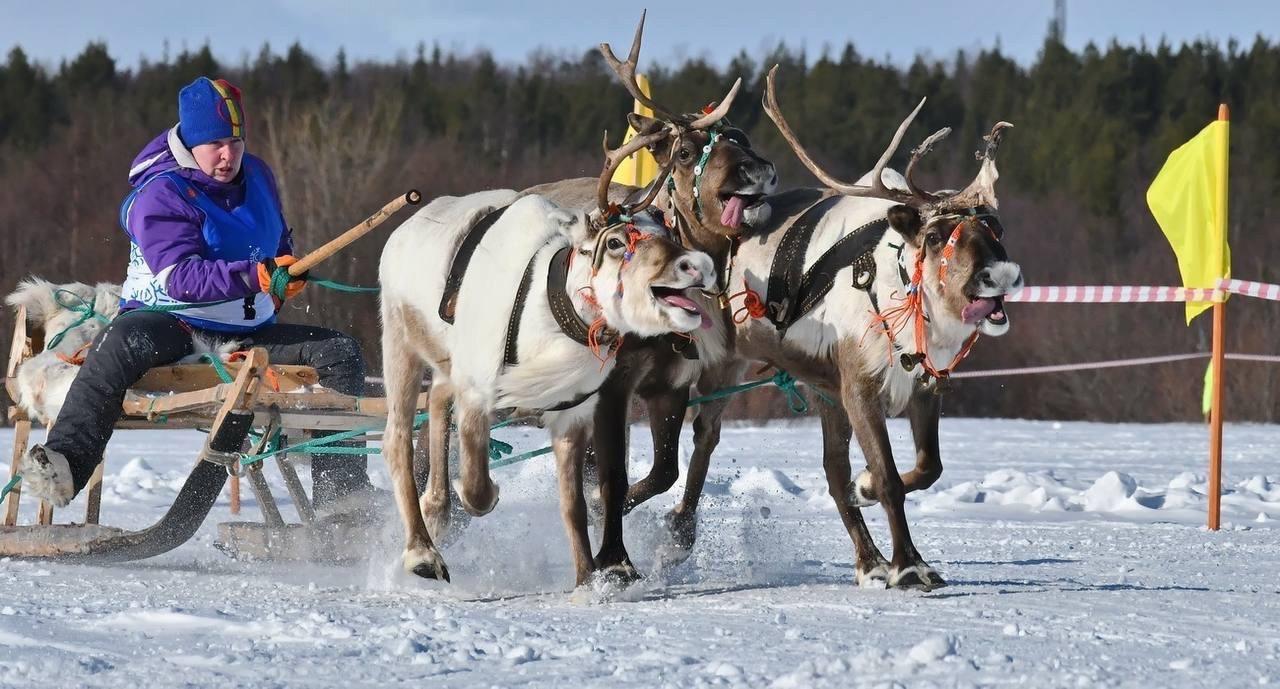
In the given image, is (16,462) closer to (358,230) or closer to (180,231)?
(180,231)

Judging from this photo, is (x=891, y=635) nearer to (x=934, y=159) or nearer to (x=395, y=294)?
(x=395, y=294)

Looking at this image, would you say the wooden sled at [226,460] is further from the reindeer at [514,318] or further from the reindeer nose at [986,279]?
the reindeer nose at [986,279]

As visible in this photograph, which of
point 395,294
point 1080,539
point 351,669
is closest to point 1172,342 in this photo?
point 1080,539

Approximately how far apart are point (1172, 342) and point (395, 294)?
3100 centimetres

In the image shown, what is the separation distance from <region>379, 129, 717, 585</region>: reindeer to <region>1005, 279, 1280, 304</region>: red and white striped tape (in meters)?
3.79

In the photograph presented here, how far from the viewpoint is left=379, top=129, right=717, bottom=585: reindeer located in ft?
19.5

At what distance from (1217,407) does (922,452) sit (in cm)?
330

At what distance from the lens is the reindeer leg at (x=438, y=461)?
7000mm

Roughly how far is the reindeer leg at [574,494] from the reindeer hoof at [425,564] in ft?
1.66

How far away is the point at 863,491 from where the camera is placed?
6.70m

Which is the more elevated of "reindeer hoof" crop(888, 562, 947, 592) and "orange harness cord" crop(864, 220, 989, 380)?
"orange harness cord" crop(864, 220, 989, 380)

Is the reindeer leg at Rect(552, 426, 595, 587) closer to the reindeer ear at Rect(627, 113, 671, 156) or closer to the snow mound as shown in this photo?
the reindeer ear at Rect(627, 113, 671, 156)

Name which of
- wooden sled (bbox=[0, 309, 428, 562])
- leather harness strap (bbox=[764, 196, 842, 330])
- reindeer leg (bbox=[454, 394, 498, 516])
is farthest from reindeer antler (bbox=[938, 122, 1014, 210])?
wooden sled (bbox=[0, 309, 428, 562])

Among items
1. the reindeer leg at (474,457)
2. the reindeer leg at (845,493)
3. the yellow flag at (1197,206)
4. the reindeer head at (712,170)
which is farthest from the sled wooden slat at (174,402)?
the yellow flag at (1197,206)
